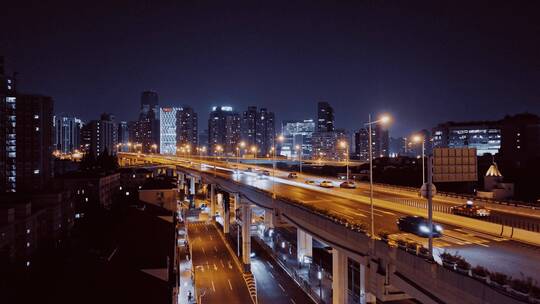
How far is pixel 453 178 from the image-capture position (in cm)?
2222

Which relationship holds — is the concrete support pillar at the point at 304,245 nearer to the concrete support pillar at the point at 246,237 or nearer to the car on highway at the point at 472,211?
the concrete support pillar at the point at 246,237

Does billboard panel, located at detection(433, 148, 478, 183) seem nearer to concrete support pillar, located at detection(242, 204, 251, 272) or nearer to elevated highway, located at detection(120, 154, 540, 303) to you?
elevated highway, located at detection(120, 154, 540, 303)

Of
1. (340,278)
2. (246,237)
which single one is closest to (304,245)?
(246,237)

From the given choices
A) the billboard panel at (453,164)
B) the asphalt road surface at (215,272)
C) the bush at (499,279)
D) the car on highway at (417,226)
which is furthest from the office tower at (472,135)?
the bush at (499,279)

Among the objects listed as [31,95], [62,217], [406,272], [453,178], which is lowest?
[62,217]

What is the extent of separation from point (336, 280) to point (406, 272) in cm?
1278

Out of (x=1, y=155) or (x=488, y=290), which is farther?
(x=1, y=155)

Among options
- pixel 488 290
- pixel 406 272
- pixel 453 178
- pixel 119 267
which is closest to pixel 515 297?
pixel 488 290

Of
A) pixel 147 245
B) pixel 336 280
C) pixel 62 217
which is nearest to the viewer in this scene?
pixel 336 280

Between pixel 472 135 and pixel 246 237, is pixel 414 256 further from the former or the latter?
pixel 472 135

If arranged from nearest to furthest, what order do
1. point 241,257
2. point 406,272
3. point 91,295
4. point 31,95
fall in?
point 406,272 → point 91,295 → point 241,257 → point 31,95

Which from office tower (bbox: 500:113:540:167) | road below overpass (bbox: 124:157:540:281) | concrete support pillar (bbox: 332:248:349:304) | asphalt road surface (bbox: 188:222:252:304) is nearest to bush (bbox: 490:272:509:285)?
road below overpass (bbox: 124:157:540:281)

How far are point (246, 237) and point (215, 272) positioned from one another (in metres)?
6.14

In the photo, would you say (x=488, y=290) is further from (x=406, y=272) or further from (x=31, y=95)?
(x=31, y=95)
